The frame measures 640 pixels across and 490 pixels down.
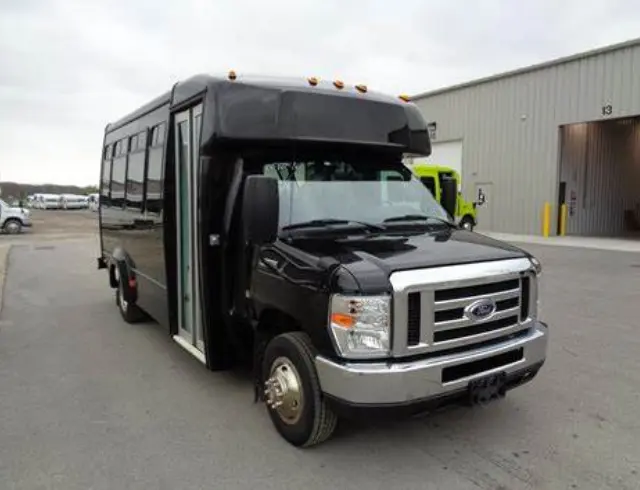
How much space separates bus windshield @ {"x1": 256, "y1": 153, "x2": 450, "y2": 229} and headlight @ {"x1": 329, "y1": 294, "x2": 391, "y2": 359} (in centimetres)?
106

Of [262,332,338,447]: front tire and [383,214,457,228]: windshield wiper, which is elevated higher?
[383,214,457,228]: windshield wiper

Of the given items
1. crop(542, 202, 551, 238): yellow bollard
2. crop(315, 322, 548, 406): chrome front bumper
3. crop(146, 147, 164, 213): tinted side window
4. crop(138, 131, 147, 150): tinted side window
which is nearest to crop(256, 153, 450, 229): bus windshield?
crop(315, 322, 548, 406): chrome front bumper

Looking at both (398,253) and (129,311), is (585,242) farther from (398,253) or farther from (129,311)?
(398,253)

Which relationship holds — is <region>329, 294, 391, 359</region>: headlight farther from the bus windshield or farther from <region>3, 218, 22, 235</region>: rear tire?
<region>3, 218, 22, 235</region>: rear tire

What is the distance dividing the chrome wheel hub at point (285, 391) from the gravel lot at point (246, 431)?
0.24m

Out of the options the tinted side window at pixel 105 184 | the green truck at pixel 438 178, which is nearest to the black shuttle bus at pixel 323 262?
the tinted side window at pixel 105 184

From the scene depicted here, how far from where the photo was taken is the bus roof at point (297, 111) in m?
4.35

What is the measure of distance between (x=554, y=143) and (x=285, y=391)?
21.9 meters

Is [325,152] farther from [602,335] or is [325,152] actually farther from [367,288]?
[602,335]

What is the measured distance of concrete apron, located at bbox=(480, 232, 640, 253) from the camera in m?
19.2

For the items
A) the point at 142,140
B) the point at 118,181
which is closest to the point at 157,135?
the point at 142,140

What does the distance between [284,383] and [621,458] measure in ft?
7.59

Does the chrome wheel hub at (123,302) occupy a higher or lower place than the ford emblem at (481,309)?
lower

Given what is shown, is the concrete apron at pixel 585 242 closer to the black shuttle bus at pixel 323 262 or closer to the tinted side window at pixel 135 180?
the black shuttle bus at pixel 323 262
